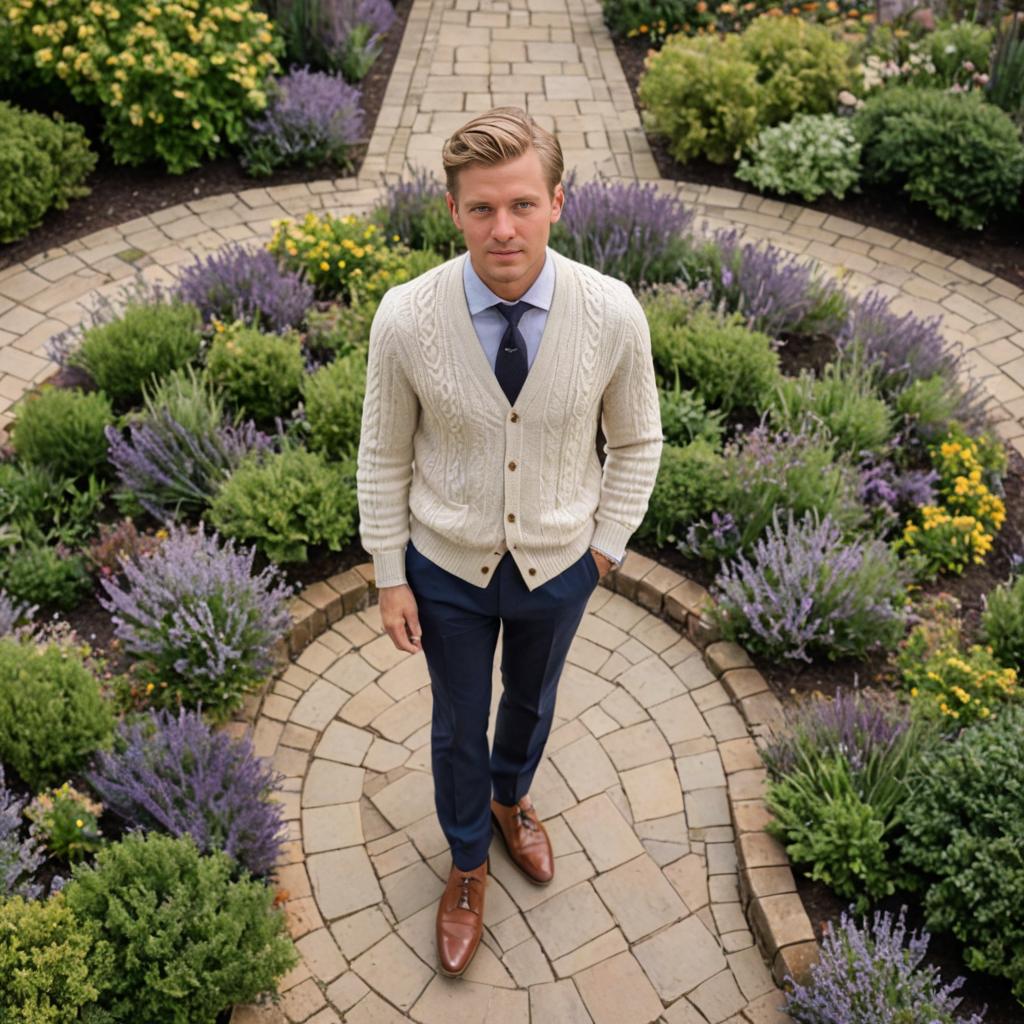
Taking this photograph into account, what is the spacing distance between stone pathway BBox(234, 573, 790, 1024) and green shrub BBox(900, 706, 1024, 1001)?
581 millimetres

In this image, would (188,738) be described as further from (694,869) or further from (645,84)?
(645,84)

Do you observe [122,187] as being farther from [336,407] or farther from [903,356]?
[903,356]

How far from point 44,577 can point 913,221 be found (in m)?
5.41

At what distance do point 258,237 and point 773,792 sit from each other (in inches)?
180

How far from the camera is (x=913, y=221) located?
280 inches

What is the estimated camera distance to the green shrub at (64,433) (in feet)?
16.0

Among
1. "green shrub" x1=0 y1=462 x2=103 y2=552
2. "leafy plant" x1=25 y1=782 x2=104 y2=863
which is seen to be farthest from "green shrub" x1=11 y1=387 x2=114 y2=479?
"leafy plant" x1=25 y1=782 x2=104 y2=863

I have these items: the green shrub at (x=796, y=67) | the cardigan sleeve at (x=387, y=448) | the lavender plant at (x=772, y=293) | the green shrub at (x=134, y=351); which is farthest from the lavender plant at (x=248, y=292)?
the green shrub at (x=796, y=67)

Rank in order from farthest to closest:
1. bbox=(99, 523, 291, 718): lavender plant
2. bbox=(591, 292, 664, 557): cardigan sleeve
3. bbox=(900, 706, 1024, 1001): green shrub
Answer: bbox=(99, 523, 291, 718): lavender plant < bbox=(900, 706, 1024, 1001): green shrub < bbox=(591, 292, 664, 557): cardigan sleeve

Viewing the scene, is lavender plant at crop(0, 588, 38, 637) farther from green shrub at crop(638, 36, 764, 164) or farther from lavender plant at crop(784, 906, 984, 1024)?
green shrub at crop(638, 36, 764, 164)

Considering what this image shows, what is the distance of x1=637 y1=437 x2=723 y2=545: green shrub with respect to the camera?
15.3 ft

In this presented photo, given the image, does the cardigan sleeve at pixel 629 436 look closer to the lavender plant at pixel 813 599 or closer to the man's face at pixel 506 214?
the man's face at pixel 506 214

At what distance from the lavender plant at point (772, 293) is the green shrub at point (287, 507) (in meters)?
2.21

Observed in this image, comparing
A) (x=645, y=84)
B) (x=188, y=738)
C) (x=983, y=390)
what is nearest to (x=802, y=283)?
(x=983, y=390)
